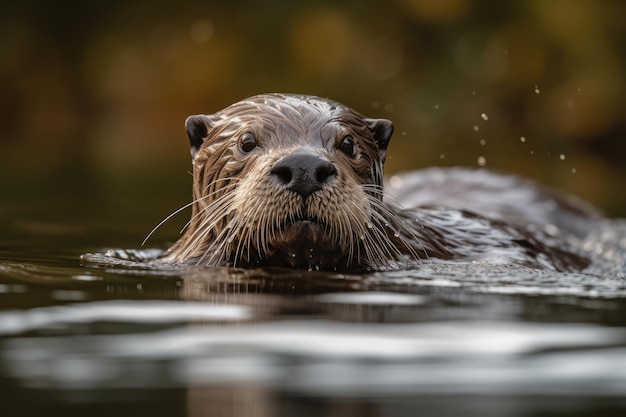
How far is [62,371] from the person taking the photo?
2.40 meters

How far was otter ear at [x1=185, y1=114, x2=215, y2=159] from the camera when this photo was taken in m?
4.47

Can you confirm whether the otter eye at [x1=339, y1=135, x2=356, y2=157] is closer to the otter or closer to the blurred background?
the otter

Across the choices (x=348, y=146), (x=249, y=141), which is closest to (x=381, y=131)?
(x=348, y=146)

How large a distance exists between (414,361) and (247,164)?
1.74m

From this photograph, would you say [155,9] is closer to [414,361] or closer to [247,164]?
[247,164]

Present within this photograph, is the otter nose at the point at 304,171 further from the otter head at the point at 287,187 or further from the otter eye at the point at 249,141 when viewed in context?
the otter eye at the point at 249,141

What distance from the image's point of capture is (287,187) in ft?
12.3

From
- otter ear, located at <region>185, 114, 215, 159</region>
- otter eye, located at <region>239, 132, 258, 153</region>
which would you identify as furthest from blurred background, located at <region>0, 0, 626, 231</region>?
otter eye, located at <region>239, 132, 258, 153</region>

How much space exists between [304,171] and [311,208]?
13 centimetres

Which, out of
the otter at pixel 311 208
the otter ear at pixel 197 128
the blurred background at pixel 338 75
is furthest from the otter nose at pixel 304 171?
the blurred background at pixel 338 75

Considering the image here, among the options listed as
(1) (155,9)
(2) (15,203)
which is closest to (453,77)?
(1) (155,9)

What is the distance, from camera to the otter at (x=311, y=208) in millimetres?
3803

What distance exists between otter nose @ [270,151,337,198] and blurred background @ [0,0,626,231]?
8049mm

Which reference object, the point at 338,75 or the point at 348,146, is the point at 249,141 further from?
the point at 338,75
